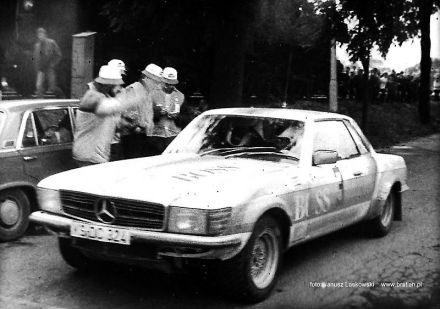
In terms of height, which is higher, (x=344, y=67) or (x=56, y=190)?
(x=344, y=67)

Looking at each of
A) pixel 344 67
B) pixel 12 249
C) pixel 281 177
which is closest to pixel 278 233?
pixel 281 177

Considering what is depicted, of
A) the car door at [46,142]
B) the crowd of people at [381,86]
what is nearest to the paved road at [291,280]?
the car door at [46,142]

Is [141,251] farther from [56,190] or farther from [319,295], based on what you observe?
[319,295]

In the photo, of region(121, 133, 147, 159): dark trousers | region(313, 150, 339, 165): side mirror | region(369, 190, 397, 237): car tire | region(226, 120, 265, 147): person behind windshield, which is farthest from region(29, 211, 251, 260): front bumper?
region(121, 133, 147, 159): dark trousers

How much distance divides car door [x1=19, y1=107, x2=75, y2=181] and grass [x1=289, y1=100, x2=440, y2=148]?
1215cm

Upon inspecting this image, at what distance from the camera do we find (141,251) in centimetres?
459

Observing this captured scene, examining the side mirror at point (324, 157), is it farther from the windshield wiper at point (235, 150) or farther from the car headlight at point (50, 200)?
Result: the car headlight at point (50, 200)

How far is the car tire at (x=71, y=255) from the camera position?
17.5ft

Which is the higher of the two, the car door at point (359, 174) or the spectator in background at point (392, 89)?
the spectator in background at point (392, 89)

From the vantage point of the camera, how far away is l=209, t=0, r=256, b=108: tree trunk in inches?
429

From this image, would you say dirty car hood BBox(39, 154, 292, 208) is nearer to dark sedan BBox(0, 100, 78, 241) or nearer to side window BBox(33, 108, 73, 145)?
dark sedan BBox(0, 100, 78, 241)

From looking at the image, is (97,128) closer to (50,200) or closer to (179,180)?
(50,200)

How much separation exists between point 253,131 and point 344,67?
72.0ft

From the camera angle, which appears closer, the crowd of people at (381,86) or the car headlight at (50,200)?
the car headlight at (50,200)
